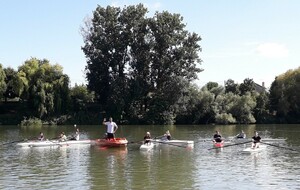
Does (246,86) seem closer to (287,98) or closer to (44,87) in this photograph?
(287,98)

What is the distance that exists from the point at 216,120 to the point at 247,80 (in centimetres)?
1969

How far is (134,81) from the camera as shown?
71625mm

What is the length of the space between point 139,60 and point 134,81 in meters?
3.50

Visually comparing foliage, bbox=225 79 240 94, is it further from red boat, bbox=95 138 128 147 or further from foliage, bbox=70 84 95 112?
red boat, bbox=95 138 128 147

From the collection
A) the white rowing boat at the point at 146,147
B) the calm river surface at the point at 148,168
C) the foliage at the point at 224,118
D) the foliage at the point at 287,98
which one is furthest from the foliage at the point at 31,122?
the foliage at the point at 287,98

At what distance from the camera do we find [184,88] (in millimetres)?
70500

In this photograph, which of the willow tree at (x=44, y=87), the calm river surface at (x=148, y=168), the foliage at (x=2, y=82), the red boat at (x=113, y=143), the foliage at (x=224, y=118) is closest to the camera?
the calm river surface at (x=148, y=168)

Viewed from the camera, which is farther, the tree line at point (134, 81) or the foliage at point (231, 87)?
the foliage at point (231, 87)

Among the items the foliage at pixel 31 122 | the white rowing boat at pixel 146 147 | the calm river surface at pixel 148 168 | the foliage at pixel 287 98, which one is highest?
the foliage at pixel 287 98

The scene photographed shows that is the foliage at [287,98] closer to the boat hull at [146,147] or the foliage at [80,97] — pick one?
the foliage at [80,97]

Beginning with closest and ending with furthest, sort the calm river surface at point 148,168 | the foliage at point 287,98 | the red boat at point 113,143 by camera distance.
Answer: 1. the calm river surface at point 148,168
2. the red boat at point 113,143
3. the foliage at point 287,98

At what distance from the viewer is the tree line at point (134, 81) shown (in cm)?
7100

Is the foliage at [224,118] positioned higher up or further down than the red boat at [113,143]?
higher up

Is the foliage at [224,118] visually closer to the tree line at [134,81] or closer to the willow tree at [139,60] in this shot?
the tree line at [134,81]
